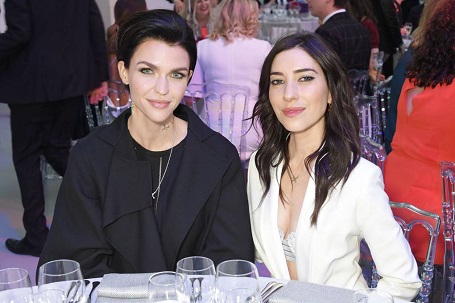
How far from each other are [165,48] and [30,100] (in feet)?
6.47

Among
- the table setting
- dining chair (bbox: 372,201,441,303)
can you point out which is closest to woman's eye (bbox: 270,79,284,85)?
dining chair (bbox: 372,201,441,303)

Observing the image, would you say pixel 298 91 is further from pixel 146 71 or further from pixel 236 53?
pixel 236 53

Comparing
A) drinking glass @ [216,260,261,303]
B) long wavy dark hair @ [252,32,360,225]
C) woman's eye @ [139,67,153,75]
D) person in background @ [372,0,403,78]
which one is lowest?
drinking glass @ [216,260,261,303]

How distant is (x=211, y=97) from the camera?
400cm

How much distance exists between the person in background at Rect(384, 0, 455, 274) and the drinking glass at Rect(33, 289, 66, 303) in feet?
4.89

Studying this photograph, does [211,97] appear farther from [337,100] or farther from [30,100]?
[337,100]

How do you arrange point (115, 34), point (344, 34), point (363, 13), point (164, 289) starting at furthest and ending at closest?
point (363, 13), point (344, 34), point (115, 34), point (164, 289)

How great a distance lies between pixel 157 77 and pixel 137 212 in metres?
0.40

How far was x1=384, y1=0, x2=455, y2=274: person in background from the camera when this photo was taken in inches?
99.4

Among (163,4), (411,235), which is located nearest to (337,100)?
(411,235)

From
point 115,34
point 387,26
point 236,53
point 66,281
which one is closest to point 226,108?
point 236,53

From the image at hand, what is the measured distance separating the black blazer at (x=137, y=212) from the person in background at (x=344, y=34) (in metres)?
2.42

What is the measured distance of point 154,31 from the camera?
199cm

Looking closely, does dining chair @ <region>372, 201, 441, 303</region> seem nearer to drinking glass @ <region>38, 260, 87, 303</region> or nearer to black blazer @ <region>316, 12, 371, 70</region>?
drinking glass @ <region>38, 260, 87, 303</region>
